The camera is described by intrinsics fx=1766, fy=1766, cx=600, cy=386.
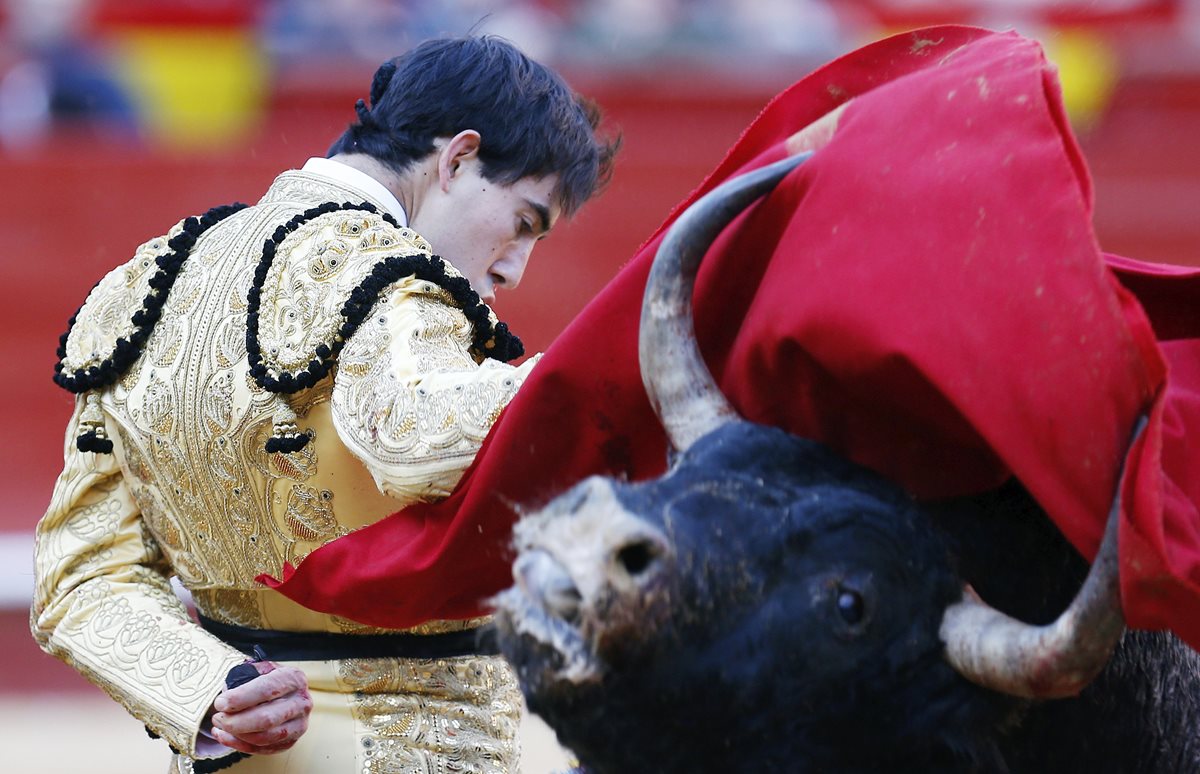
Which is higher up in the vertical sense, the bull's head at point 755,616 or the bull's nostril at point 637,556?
the bull's nostril at point 637,556

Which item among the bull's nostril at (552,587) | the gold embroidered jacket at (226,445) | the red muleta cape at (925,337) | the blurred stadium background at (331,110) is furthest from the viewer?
the blurred stadium background at (331,110)

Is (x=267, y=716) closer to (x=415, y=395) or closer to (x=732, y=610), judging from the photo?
(x=415, y=395)

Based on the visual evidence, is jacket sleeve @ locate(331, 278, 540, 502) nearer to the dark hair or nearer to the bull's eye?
the dark hair

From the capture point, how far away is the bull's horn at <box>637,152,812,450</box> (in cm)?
156

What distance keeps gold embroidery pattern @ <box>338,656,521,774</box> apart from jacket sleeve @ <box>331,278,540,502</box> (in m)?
0.45

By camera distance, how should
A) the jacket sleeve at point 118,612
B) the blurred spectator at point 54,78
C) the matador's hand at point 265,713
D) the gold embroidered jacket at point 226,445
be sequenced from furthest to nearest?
1. the blurred spectator at point 54,78
2. the jacket sleeve at point 118,612
3. the matador's hand at point 265,713
4. the gold embroidered jacket at point 226,445

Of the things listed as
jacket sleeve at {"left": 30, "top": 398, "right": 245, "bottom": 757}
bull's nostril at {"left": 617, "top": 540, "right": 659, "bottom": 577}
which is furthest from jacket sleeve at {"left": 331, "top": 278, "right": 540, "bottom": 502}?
bull's nostril at {"left": 617, "top": 540, "right": 659, "bottom": 577}

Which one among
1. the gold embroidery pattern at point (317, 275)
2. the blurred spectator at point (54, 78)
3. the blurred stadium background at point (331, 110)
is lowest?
the blurred stadium background at point (331, 110)

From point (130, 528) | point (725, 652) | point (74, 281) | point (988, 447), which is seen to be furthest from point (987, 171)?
point (74, 281)

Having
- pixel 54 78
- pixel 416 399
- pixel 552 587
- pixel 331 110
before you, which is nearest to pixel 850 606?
pixel 552 587

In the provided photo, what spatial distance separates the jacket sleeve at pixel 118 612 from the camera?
7.05ft

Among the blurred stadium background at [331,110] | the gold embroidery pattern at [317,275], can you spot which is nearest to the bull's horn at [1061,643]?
the gold embroidery pattern at [317,275]

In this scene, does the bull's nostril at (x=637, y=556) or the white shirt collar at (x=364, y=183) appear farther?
the white shirt collar at (x=364, y=183)

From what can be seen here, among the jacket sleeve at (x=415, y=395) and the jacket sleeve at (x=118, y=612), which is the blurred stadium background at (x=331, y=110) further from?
the jacket sleeve at (x=415, y=395)
